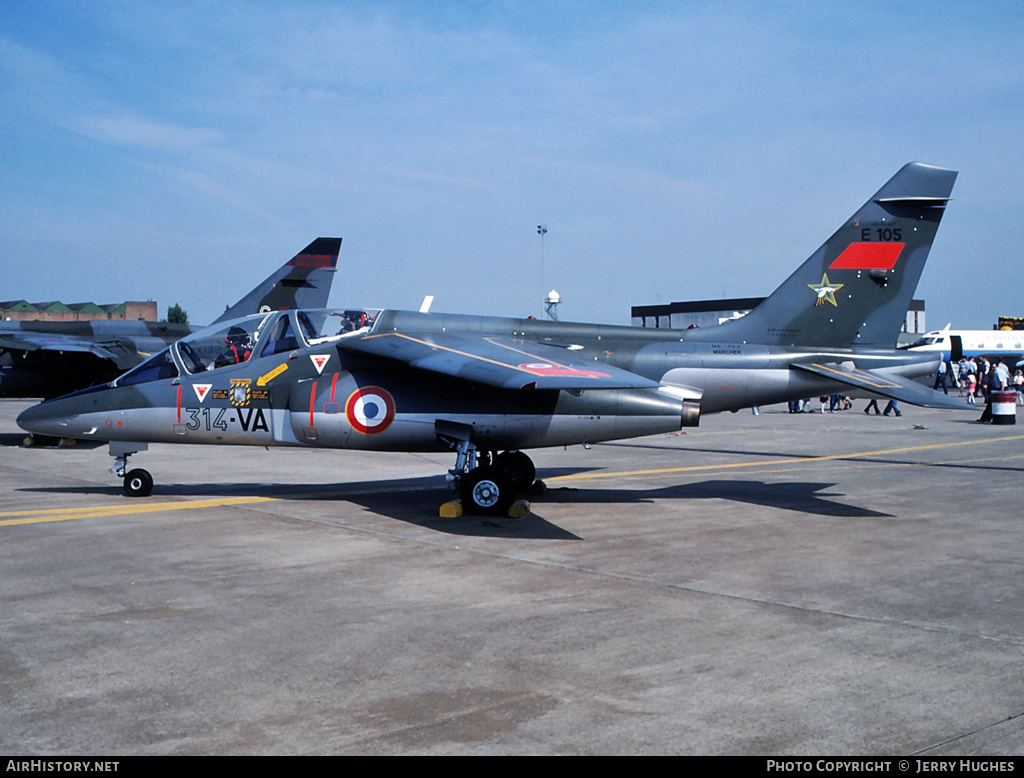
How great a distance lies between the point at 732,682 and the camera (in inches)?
206

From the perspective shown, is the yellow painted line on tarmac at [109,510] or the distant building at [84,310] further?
the distant building at [84,310]

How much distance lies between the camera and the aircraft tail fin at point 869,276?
42.3 feet

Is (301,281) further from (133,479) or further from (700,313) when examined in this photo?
(700,313)

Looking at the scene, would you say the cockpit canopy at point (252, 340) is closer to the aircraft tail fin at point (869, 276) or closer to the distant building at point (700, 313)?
the aircraft tail fin at point (869, 276)

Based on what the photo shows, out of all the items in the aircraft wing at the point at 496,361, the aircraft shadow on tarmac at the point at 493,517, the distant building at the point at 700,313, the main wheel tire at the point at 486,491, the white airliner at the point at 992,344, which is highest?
the distant building at the point at 700,313

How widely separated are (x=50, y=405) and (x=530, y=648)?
936 centimetres

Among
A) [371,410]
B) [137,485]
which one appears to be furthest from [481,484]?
[137,485]

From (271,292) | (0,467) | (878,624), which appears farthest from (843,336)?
(271,292)

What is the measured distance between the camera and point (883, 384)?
1153 cm

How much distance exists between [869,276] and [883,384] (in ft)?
7.25

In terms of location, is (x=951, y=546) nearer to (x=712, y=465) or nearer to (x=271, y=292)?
(x=712, y=465)

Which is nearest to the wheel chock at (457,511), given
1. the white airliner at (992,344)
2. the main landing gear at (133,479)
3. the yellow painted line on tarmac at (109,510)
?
the yellow painted line on tarmac at (109,510)

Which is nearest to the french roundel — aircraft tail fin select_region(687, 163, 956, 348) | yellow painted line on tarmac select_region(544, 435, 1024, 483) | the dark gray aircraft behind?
yellow painted line on tarmac select_region(544, 435, 1024, 483)

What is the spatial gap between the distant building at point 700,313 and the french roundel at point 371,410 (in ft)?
197
